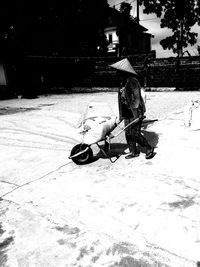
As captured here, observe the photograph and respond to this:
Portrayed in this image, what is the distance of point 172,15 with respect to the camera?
34000 millimetres

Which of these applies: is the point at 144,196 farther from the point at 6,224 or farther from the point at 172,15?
the point at 172,15

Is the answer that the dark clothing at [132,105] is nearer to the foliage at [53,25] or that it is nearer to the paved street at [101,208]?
the paved street at [101,208]

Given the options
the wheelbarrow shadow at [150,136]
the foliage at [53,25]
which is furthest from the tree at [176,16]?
the wheelbarrow shadow at [150,136]

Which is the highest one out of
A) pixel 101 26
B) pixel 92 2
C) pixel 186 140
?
pixel 92 2

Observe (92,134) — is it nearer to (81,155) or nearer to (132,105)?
(81,155)

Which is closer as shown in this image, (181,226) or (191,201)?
(181,226)

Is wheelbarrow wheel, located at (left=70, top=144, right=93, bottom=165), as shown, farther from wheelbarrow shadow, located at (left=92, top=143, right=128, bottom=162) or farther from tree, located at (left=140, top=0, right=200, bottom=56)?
tree, located at (left=140, top=0, right=200, bottom=56)

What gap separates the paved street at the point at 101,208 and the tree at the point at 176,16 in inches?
1171

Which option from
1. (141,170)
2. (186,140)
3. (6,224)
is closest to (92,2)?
(186,140)

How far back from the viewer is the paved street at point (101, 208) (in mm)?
2682

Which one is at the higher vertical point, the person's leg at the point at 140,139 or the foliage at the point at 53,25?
the foliage at the point at 53,25

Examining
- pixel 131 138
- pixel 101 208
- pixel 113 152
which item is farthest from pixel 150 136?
pixel 101 208

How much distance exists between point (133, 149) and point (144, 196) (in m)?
1.69

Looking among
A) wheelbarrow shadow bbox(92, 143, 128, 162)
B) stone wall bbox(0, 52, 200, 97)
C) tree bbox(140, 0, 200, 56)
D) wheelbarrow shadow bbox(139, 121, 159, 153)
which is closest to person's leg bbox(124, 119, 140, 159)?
wheelbarrow shadow bbox(92, 143, 128, 162)
